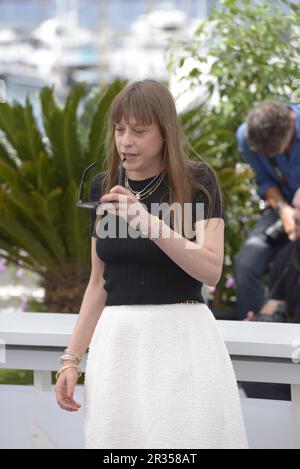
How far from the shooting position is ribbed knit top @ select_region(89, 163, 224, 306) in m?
2.38

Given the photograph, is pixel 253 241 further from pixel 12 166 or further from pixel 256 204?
pixel 12 166

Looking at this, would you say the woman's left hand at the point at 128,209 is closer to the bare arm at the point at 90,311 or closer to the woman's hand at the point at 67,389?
the bare arm at the point at 90,311

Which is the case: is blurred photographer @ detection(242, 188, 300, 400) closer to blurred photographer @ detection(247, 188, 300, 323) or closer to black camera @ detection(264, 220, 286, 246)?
blurred photographer @ detection(247, 188, 300, 323)

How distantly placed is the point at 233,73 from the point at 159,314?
4.37 m

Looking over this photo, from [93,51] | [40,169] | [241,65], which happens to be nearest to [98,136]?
[40,169]

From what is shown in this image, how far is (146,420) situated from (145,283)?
0.37m

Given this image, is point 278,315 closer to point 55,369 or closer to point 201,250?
point 55,369

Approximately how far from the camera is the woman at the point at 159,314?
229 cm

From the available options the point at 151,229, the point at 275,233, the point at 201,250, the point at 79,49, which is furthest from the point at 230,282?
the point at 79,49

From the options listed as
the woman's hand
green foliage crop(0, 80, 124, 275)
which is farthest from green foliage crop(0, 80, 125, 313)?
the woman's hand

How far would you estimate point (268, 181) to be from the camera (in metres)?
5.79

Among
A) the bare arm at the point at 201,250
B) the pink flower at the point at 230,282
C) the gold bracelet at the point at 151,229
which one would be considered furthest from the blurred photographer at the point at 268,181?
the gold bracelet at the point at 151,229
